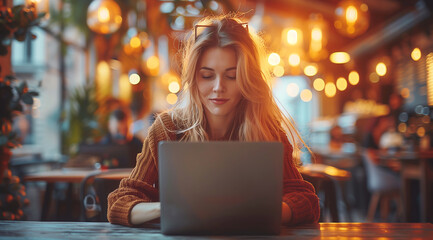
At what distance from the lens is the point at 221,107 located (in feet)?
4.75

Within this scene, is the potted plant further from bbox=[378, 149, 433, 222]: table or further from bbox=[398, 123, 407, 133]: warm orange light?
bbox=[398, 123, 407, 133]: warm orange light

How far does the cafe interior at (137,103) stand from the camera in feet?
7.83

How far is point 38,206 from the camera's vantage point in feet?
15.0

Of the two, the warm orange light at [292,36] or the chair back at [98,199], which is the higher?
the warm orange light at [292,36]

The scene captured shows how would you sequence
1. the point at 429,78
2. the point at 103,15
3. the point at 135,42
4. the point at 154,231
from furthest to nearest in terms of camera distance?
the point at 429,78 → the point at 135,42 → the point at 103,15 → the point at 154,231

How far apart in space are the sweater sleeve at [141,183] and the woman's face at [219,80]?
0.19 m

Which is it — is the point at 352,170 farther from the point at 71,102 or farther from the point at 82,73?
the point at 82,73

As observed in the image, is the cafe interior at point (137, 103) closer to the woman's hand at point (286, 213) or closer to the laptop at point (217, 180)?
the woman's hand at point (286, 213)

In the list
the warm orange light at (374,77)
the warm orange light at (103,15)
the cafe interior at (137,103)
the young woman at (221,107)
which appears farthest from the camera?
the warm orange light at (374,77)

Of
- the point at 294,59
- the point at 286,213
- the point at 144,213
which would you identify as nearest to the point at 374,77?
the point at 294,59

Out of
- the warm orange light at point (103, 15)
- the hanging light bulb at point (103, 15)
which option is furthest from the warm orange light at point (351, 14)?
the warm orange light at point (103, 15)

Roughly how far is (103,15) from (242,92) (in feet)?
9.02

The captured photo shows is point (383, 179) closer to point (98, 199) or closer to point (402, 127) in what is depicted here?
point (402, 127)

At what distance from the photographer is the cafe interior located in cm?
239
